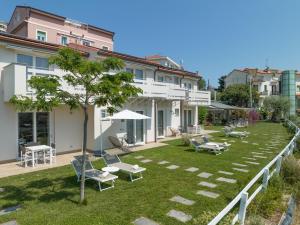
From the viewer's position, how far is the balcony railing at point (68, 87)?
10992 millimetres

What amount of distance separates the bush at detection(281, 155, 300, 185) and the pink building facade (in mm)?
23310

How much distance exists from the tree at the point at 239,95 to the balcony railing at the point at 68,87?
100 ft

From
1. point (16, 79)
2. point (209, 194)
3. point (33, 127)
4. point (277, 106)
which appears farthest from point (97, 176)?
point (277, 106)

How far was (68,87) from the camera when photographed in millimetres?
12898

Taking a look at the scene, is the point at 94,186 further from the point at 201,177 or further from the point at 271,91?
the point at 271,91

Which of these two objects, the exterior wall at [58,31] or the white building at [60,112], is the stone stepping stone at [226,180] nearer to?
the white building at [60,112]

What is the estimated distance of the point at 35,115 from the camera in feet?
43.1

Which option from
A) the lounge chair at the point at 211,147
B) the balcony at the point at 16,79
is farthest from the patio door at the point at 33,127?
the lounge chair at the point at 211,147

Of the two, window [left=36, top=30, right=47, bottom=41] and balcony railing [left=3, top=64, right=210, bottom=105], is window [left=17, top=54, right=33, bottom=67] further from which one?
window [left=36, top=30, right=47, bottom=41]

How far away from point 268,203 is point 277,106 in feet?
154

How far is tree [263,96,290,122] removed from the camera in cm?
4566

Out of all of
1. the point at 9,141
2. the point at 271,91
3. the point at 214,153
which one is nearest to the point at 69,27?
the point at 9,141

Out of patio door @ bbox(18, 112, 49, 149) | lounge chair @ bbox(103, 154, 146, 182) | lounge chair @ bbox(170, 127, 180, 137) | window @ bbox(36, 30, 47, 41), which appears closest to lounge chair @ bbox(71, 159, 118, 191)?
lounge chair @ bbox(103, 154, 146, 182)

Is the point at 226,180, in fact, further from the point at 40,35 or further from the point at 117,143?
the point at 40,35
